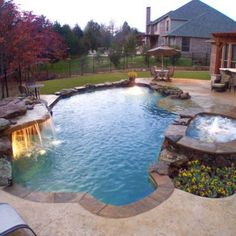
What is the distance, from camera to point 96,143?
7742 mm

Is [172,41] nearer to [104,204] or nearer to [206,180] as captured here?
[206,180]

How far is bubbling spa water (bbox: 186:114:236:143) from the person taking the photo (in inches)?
291

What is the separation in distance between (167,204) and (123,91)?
11560 mm

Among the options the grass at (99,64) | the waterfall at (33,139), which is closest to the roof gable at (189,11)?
the grass at (99,64)

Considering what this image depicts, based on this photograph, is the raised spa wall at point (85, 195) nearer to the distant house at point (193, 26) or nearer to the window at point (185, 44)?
the distant house at point (193, 26)

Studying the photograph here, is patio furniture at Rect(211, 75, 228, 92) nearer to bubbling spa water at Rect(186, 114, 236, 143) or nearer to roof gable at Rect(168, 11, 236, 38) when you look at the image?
bubbling spa water at Rect(186, 114, 236, 143)

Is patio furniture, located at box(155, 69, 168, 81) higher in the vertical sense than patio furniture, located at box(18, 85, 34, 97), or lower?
higher

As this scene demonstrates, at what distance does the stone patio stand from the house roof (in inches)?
1104

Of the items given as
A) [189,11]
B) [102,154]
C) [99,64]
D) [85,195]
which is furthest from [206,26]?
[85,195]

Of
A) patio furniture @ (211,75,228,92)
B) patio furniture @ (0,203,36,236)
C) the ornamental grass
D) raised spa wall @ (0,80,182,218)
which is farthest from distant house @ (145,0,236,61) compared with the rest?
patio furniture @ (0,203,36,236)

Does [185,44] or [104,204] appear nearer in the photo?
[104,204]

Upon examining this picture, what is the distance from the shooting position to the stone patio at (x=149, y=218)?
3.77 m

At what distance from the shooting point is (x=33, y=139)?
7.99 m

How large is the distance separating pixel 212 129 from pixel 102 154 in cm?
337
